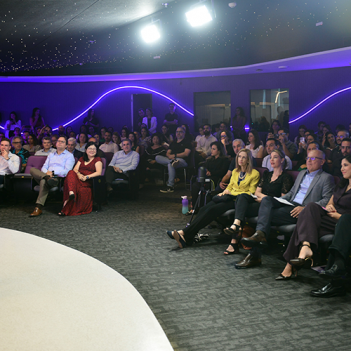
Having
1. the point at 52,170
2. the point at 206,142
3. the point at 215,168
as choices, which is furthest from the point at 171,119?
the point at 215,168

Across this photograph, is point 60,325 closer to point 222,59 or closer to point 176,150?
point 176,150

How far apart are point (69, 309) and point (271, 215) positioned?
82.3 inches

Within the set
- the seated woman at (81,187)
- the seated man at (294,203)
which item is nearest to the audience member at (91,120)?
the seated woman at (81,187)

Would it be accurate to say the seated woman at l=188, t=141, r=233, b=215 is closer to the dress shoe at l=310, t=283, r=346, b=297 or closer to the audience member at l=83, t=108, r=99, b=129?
the dress shoe at l=310, t=283, r=346, b=297

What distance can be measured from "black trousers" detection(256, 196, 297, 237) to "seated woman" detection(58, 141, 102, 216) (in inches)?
117

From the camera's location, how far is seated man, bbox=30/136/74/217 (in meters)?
5.84

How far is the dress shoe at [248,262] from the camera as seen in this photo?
3.43 m

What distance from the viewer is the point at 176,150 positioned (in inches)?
317

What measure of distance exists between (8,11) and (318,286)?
17.5 feet

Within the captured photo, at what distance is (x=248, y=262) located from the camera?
345 centimetres

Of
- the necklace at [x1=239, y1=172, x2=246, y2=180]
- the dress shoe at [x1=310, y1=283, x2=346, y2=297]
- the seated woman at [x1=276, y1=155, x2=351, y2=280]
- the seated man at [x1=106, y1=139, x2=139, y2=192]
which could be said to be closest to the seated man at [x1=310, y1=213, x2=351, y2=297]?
the dress shoe at [x1=310, y1=283, x2=346, y2=297]

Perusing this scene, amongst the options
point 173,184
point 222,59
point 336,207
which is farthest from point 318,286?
point 222,59

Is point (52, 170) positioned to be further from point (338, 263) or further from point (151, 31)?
point (338, 263)

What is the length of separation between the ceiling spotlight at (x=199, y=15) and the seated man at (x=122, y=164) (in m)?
2.45
